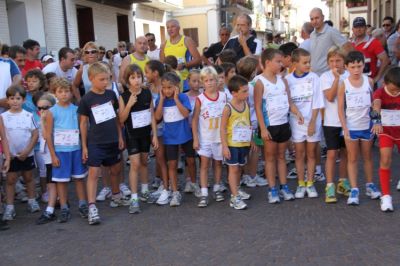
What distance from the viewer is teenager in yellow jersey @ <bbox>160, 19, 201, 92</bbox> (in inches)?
290

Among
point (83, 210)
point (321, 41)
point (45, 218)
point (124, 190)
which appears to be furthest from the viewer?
point (321, 41)

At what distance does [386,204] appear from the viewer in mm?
4832

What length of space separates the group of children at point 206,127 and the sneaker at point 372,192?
3cm

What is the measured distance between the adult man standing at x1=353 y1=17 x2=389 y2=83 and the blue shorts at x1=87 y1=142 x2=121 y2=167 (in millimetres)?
4446

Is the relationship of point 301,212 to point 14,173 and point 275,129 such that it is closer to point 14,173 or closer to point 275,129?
point 275,129

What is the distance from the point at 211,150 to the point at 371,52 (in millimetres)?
3641

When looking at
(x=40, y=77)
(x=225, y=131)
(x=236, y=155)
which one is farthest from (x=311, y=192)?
(x=40, y=77)

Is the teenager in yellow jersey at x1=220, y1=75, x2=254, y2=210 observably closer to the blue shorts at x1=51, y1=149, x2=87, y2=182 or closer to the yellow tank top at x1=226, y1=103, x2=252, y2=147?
the yellow tank top at x1=226, y1=103, x2=252, y2=147

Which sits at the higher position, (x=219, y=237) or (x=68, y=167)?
(x=68, y=167)

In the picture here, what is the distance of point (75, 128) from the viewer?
5152 millimetres

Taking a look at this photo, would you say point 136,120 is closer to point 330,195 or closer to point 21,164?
point 21,164

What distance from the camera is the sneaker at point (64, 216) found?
5.13 m

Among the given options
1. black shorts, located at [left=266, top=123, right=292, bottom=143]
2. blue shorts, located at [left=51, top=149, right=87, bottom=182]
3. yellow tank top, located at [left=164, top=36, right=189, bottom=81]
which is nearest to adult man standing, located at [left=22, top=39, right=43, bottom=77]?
yellow tank top, located at [left=164, top=36, right=189, bottom=81]

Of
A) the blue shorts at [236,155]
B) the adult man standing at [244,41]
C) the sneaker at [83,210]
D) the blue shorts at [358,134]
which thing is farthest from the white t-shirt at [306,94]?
the sneaker at [83,210]
